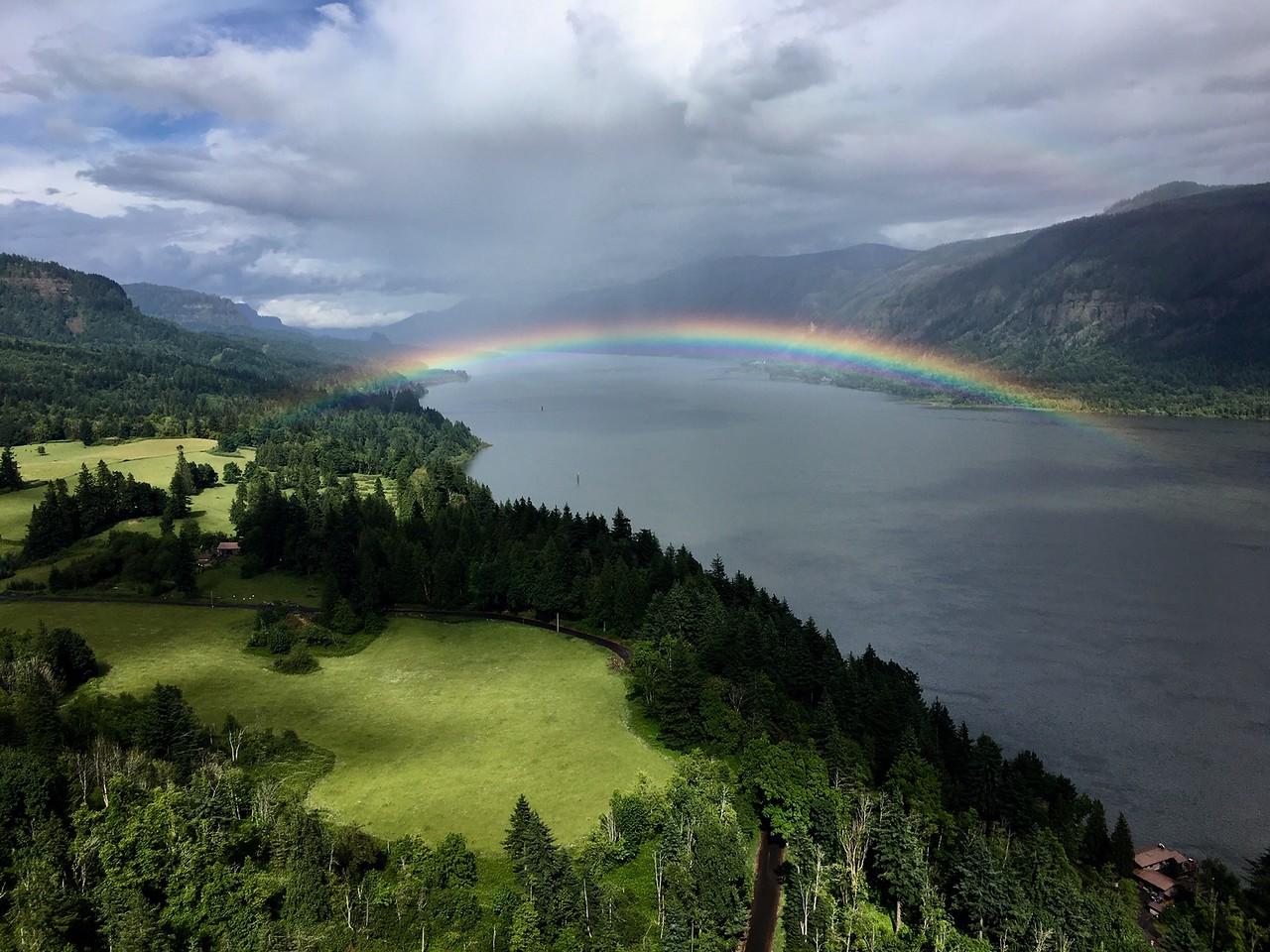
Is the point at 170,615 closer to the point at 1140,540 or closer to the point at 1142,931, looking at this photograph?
the point at 1142,931

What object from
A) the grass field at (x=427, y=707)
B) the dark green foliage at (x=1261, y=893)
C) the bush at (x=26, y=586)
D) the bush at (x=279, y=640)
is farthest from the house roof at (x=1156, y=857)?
the bush at (x=26, y=586)

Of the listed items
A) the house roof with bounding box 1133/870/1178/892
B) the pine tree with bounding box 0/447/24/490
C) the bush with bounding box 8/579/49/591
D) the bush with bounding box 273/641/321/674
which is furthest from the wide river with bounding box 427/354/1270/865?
the pine tree with bounding box 0/447/24/490

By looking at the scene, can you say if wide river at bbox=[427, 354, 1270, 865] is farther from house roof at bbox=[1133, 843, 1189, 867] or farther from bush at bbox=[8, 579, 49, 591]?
bush at bbox=[8, 579, 49, 591]

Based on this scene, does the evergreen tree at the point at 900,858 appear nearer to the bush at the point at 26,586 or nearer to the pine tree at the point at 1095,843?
the pine tree at the point at 1095,843

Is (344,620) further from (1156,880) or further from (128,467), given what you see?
(128,467)

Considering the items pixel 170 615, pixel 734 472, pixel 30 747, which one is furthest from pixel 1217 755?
pixel 734 472
